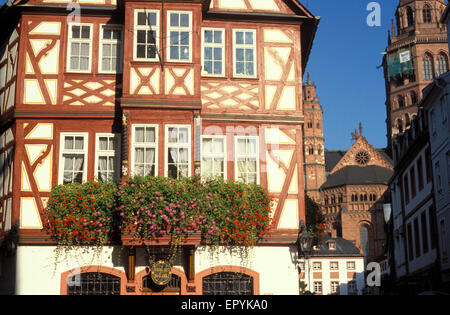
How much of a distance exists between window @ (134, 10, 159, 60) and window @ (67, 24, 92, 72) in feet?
5.32

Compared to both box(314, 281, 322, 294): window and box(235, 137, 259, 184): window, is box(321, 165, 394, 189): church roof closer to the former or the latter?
box(314, 281, 322, 294): window

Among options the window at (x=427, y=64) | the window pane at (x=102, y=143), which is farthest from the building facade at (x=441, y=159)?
the window at (x=427, y=64)

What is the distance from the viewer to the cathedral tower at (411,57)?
110188mm

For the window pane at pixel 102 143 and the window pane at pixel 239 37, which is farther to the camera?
the window pane at pixel 239 37

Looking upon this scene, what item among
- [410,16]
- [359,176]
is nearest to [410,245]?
[359,176]

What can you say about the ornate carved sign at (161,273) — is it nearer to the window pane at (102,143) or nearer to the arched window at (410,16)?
the window pane at (102,143)

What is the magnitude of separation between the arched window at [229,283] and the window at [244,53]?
604cm

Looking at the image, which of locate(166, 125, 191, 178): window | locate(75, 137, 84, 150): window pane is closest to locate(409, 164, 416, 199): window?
locate(166, 125, 191, 178): window

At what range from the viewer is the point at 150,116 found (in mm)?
18719

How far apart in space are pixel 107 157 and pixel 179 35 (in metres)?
4.19

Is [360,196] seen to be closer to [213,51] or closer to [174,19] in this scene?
[213,51]

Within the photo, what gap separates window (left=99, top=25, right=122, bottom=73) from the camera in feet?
64.2

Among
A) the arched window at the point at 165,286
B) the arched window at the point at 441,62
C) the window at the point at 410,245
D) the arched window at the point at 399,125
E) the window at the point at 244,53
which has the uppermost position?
the arched window at the point at 441,62
